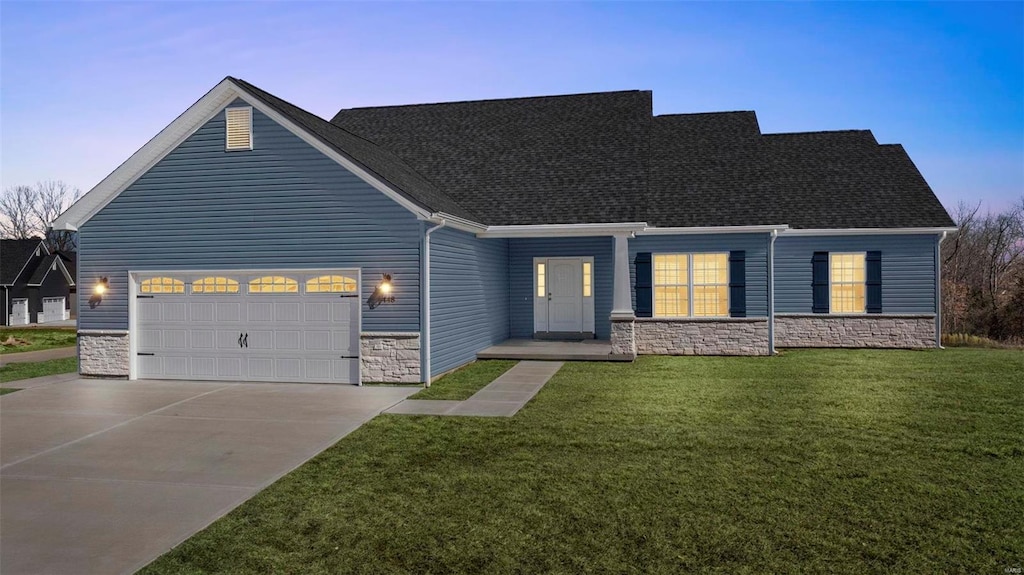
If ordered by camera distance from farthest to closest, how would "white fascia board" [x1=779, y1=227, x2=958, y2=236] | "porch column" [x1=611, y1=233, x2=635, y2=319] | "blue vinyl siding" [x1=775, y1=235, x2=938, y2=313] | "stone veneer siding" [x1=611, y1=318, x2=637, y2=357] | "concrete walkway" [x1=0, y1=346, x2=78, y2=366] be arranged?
"concrete walkway" [x1=0, y1=346, x2=78, y2=366], "blue vinyl siding" [x1=775, y1=235, x2=938, y2=313], "white fascia board" [x1=779, y1=227, x2=958, y2=236], "porch column" [x1=611, y1=233, x2=635, y2=319], "stone veneer siding" [x1=611, y1=318, x2=637, y2=357]

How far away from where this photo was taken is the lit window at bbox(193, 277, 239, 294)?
44.5 ft

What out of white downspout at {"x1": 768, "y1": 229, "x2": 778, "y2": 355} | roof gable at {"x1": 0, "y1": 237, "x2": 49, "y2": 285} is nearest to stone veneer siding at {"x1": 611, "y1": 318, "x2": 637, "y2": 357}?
white downspout at {"x1": 768, "y1": 229, "x2": 778, "y2": 355}

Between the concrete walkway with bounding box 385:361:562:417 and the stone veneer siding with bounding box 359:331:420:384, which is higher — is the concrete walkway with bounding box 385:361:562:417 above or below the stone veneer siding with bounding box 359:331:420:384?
below

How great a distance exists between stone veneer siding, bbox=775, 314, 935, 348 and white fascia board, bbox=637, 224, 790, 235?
3.31 meters

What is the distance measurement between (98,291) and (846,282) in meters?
18.1

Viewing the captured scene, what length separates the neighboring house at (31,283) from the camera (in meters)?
41.2

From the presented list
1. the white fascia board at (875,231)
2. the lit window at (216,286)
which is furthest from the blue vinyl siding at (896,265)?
the lit window at (216,286)

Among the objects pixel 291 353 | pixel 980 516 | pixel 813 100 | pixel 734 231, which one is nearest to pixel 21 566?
pixel 980 516

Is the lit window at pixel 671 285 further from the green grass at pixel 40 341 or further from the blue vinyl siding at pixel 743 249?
the green grass at pixel 40 341

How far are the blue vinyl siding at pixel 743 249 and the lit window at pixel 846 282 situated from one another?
284 cm

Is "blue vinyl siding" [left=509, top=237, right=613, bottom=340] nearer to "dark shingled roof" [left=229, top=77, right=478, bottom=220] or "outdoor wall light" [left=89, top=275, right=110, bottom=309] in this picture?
"dark shingled roof" [left=229, top=77, right=478, bottom=220]

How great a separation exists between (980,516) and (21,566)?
24.7 ft

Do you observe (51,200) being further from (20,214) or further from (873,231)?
(873,231)

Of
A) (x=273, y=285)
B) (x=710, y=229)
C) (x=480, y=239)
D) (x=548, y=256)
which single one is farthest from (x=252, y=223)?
(x=710, y=229)
